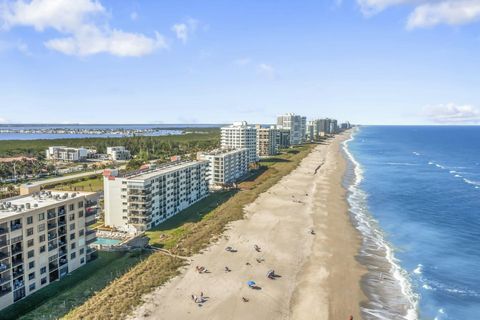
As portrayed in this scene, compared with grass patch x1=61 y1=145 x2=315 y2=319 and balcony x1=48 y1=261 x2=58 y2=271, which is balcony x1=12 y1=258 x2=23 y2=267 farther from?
grass patch x1=61 y1=145 x2=315 y2=319

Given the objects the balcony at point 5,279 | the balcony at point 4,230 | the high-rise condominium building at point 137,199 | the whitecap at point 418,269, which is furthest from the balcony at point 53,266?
the whitecap at point 418,269

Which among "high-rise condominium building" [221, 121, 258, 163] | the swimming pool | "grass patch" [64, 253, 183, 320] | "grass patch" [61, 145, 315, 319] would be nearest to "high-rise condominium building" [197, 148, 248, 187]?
"grass patch" [61, 145, 315, 319]

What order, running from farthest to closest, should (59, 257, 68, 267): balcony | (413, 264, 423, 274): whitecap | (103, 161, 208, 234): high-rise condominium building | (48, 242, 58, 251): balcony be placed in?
(103, 161, 208, 234): high-rise condominium building → (413, 264, 423, 274): whitecap → (59, 257, 68, 267): balcony → (48, 242, 58, 251): balcony

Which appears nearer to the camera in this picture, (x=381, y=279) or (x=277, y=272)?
(x=381, y=279)

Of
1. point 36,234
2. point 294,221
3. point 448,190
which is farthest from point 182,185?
point 448,190

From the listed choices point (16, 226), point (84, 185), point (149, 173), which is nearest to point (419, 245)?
point (149, 173)

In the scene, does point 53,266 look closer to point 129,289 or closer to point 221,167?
point 129,289

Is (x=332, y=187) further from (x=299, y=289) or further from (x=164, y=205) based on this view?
(x=299, y=289)
